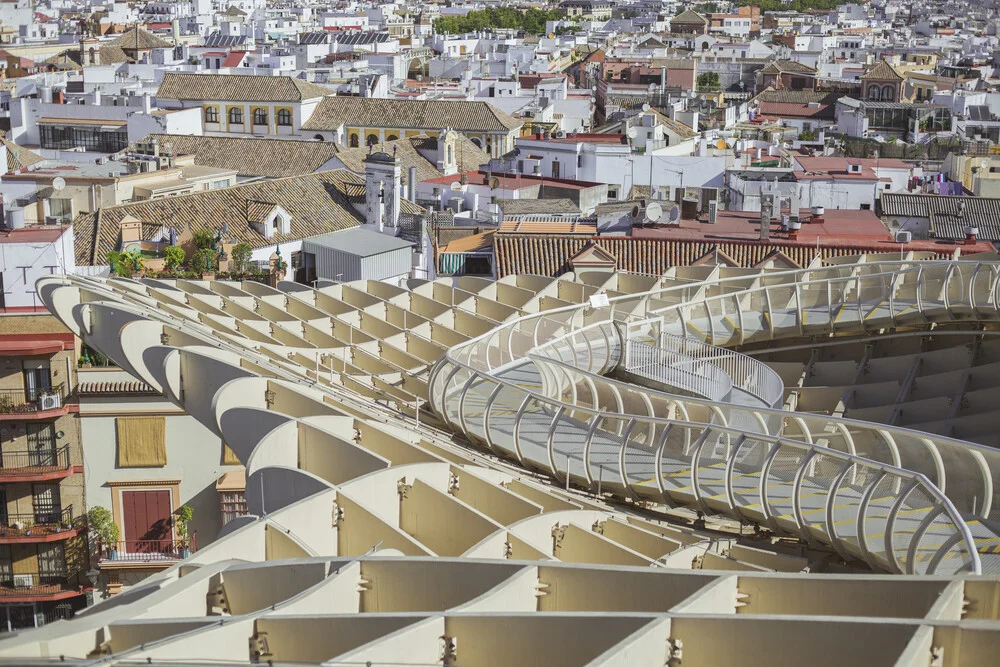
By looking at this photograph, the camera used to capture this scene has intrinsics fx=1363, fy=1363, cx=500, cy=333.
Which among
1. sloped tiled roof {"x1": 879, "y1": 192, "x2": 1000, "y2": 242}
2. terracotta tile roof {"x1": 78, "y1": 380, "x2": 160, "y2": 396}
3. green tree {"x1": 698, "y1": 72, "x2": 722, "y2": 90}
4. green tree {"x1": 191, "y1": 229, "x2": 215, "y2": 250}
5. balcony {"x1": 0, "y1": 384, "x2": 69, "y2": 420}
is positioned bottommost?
balcony {"x1": 0, "y1": 384, "x2": 69, "y2": 420}

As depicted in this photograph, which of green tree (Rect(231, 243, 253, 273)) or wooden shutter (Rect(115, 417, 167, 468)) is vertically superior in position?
green tree (Rect(231, 243, 253, 273))

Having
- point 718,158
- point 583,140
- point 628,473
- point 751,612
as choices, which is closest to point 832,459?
point 628,473

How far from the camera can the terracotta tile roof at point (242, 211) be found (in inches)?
1137

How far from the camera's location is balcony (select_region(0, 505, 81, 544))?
→ 61.4 feet

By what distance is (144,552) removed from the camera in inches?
741

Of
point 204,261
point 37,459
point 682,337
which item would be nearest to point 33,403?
point 37,459

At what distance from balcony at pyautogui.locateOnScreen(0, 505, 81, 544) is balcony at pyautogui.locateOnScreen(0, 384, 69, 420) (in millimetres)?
1449

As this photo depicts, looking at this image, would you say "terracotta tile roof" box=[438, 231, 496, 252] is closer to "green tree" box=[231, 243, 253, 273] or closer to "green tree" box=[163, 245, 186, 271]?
"green tree" box=[231, 243, 253, 273]

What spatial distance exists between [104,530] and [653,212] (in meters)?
12.8

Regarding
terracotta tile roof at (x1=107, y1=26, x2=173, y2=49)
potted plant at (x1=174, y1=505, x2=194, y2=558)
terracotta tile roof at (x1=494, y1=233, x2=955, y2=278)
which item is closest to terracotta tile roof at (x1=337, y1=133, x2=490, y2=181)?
terracotta tile roof at (x1=494, y1=233, x2=955, y2=278)

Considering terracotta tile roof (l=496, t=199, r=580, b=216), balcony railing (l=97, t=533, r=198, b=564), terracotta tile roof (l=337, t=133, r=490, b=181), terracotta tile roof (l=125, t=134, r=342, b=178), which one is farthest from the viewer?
terracotta tile roof (l=125, t=134, r=342, b=178)

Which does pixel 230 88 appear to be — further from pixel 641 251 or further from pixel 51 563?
pixel 51 563

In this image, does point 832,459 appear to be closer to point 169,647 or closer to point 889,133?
point 169,647

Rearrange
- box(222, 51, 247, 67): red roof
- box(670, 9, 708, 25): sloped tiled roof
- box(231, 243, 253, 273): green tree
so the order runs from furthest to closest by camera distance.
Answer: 1. box(670, 9, 708, 25): sloped tiled roof
2. box(222, 51, 247, 67): red roof
3. box(231, 243, 253, 273): green tree
